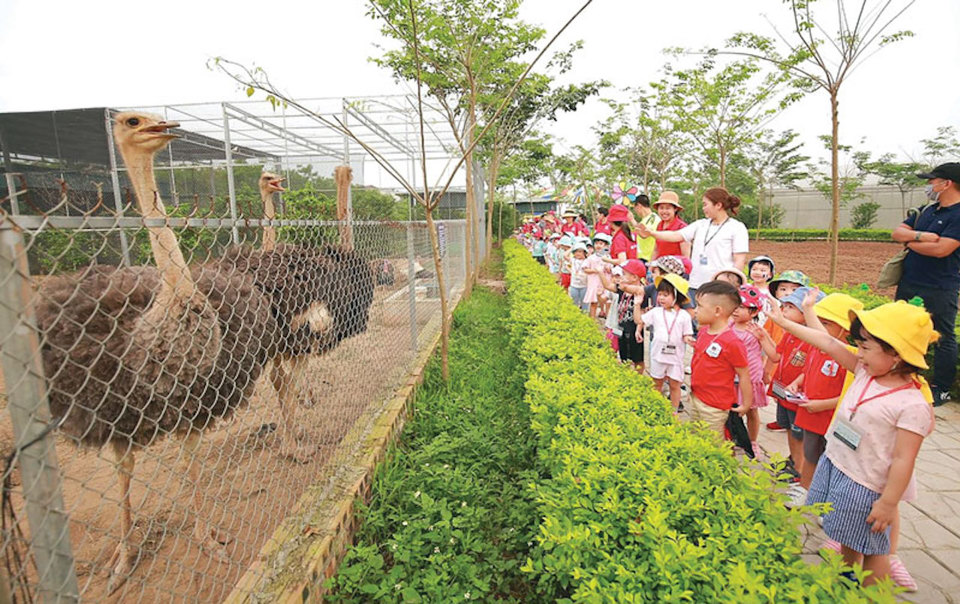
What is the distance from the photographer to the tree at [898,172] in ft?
106

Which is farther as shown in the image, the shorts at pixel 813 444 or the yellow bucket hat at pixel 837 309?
the shorts at pixel 813 444

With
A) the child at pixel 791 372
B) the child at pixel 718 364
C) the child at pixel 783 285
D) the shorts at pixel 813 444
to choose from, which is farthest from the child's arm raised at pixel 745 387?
the child at pixel 783 285

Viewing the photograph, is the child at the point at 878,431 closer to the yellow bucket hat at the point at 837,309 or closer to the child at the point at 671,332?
the yellow bucket hat at the point at 837,309

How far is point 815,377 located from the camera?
10.1 feet

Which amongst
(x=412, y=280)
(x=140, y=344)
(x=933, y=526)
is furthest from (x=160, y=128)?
(x=933, y=526)

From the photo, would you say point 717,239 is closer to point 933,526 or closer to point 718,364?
point 718,364

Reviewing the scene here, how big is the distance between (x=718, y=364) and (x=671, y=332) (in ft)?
3.23

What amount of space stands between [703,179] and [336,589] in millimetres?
30455

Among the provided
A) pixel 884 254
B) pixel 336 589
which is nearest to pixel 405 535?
pixel 336 589

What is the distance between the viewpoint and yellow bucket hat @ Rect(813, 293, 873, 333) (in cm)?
295

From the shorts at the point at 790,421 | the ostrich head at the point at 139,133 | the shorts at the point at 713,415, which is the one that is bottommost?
the shorts at the point at 790,421

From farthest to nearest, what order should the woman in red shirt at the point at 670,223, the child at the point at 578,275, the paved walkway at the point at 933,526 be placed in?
the child at the point at 578,275, the woman in red shirt at the point at 670,223, the paved walkway at the point at 933,526

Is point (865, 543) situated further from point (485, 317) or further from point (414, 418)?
point (485, 317)

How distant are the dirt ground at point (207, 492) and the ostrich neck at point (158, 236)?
0.72 metres
